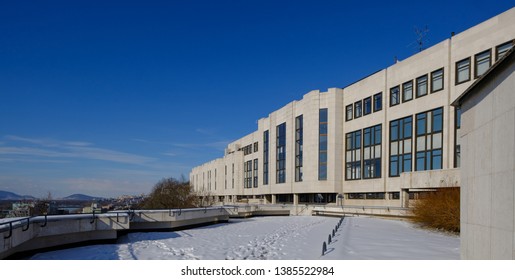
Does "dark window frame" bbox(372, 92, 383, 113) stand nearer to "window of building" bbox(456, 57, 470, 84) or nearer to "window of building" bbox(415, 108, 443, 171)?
"window of building" bbox(415, 108, 443, 171)

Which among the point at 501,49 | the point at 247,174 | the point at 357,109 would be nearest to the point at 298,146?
the point at 357,109

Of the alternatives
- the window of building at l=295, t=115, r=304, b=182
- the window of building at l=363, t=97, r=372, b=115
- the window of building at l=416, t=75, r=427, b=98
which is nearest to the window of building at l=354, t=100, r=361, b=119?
the window of building at l=363, t=97, r=372, b=115

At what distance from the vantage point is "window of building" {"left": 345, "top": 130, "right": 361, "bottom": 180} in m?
50.2

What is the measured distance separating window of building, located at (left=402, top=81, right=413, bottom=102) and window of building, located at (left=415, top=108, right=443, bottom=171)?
261 cm

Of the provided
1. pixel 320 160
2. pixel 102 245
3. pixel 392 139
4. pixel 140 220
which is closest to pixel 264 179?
pixel 320 160

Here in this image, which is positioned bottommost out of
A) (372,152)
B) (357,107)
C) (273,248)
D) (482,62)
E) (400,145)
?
(273,248)

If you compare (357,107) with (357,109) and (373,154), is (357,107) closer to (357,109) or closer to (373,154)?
(357,109)

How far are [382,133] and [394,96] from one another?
4.48m

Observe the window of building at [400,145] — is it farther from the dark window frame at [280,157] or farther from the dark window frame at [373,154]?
the dark window frame at [280,157]

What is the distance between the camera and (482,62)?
1310 inches

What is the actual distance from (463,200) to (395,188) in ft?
110

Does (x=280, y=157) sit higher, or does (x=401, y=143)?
(x=401, y=143)

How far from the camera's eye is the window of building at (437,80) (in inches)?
1476

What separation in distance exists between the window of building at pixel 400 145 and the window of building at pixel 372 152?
2378 mm
